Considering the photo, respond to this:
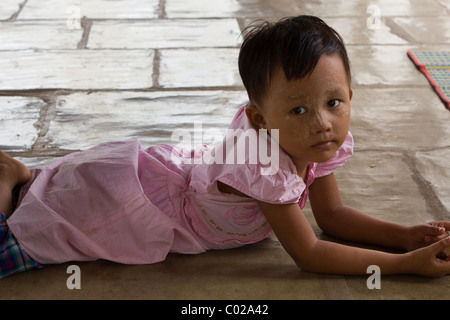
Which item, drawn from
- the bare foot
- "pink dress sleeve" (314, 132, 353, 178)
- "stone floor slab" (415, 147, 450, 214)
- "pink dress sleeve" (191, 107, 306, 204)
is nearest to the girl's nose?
"pink dress sleeve" (191, 107, 306, 204)

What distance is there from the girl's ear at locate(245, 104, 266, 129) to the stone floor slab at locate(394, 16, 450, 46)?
1.95 meters

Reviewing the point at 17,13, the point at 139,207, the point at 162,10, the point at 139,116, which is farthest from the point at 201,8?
the point at 139,207

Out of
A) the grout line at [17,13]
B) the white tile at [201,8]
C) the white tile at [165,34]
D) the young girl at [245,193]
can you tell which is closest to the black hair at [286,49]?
the young girl at [245,193]

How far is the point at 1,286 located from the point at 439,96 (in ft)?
6.07

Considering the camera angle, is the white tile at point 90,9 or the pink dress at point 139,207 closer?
the pink dress at point 139,207

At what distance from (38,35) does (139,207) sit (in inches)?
76.6

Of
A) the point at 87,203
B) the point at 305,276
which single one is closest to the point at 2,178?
the point at 87,203

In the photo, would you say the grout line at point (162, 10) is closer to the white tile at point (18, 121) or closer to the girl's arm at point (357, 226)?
the white tile at point (18, 121)

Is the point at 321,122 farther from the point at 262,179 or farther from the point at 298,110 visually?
the point at 262,179

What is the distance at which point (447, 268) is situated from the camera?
141cm

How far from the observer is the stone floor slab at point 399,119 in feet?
7.01

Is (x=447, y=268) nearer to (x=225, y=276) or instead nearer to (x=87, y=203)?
(x=225, y=276)

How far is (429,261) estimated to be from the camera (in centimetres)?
140

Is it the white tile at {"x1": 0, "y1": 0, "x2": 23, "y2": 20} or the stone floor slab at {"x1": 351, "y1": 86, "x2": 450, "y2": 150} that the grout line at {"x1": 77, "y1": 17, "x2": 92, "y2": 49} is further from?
the stone floor slab at {"x1": 351, "y1": 86, "x2": 450, "y2": 150}
